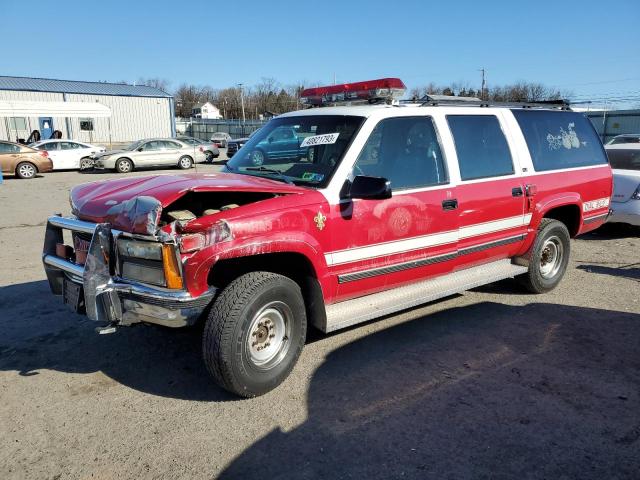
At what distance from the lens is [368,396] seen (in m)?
3.49

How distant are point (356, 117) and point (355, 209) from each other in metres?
0.83

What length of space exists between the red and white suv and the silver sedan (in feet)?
60.0

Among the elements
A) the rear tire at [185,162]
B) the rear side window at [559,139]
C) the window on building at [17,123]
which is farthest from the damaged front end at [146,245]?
the window on building at [17,123]

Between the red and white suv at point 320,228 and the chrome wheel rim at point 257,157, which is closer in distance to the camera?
the red and white suv at point 320,228

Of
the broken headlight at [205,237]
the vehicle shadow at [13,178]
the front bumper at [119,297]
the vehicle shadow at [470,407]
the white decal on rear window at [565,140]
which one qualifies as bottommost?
the vehicle shadow at [470,407]

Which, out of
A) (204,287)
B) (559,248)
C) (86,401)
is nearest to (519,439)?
(204,287)

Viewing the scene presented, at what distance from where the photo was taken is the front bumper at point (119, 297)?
308cm

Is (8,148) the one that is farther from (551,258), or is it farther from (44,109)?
(551,258)

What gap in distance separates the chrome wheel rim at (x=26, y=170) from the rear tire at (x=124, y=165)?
3.21m

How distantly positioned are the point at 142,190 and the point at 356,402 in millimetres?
2066

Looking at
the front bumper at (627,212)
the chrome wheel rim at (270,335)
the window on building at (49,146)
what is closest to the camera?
the chrome wheel rim at (270,335)

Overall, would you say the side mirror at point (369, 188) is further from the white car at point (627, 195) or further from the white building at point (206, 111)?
the white building at point (206, 111)

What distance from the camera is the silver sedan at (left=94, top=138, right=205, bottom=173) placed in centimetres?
A: 2130

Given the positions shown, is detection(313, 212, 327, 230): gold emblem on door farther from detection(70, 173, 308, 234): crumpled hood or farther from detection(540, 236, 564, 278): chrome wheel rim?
detection(540, 236, 564, 278): chrome wheel rim
